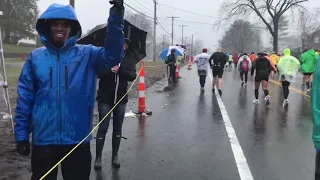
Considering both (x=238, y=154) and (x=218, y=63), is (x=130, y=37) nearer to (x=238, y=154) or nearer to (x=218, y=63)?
(x=238, y=154)

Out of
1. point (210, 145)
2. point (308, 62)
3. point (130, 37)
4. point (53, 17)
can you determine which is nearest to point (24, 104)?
point (53, 17)

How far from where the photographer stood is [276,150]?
6016mm

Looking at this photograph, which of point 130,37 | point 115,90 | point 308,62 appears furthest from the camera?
point 308,62

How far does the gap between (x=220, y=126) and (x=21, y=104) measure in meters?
5.85

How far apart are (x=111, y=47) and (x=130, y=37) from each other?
224 centimetres

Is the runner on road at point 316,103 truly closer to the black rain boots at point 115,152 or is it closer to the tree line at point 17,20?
the black rain boots at point 115,152

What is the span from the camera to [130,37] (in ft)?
16.4

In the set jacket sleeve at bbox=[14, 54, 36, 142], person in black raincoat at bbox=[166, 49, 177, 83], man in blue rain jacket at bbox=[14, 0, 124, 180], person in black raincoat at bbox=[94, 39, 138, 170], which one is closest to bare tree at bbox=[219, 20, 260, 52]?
person in black raincoat at bbox=[166, 49, 177, 83]

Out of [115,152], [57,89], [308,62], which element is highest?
[308,62]

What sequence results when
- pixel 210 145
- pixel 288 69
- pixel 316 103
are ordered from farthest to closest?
1. pixel 288 69
2. pixel 210 145
3. pixel 316 103

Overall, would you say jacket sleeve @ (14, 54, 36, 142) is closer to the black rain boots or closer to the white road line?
the black rain boots

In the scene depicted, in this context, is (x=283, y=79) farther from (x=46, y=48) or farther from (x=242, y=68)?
(x=46, y=48)

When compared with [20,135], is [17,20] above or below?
above

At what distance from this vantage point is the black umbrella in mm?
5016
